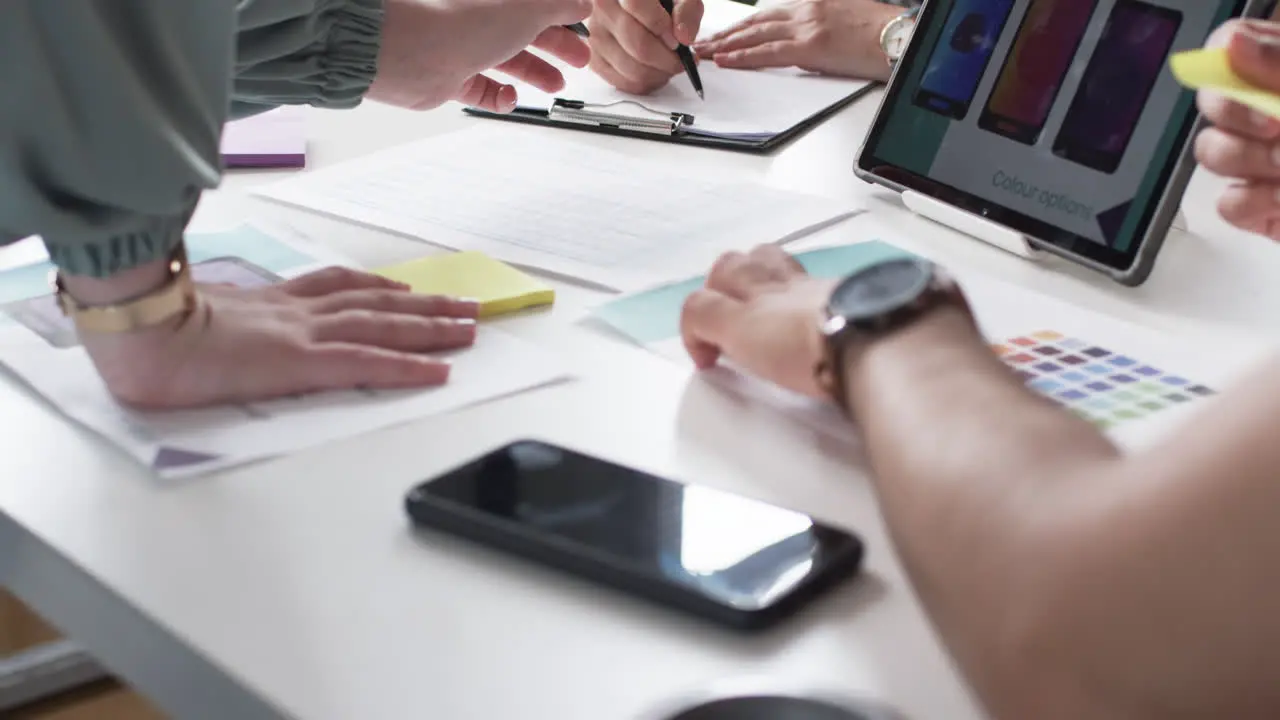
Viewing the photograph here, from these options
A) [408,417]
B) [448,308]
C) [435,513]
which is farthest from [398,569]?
[448,308]

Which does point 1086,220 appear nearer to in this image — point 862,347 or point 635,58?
Answer: point 862,347

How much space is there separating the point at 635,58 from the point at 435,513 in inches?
32.8

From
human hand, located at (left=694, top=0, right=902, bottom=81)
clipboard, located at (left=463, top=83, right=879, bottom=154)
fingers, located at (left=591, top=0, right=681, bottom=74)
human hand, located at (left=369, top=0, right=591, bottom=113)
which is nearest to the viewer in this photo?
human hand, located at (left=369, top=0, right=591, bottom=113)

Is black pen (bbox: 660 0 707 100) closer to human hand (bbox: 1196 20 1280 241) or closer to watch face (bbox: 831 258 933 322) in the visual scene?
human hand (bbox: 1196 20 1280 241)

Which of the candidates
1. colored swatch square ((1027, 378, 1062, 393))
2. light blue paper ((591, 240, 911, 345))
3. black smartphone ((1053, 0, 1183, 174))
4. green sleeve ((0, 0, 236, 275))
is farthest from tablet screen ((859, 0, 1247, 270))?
green sleeve ((0, 0, 236, 275))

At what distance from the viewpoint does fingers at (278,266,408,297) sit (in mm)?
801

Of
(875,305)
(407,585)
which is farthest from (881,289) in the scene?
(407,585)

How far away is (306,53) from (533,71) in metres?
0.25

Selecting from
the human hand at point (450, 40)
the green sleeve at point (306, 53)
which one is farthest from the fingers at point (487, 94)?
the green sleeve at point (306, 53)

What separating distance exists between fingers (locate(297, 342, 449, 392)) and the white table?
0.04m

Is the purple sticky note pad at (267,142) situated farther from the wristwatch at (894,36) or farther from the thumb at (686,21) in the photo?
the wristwatch at (894,36)

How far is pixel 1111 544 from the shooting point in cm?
42

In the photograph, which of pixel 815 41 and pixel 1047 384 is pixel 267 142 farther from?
pixel 1047 384

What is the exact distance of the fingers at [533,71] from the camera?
1213 mm
